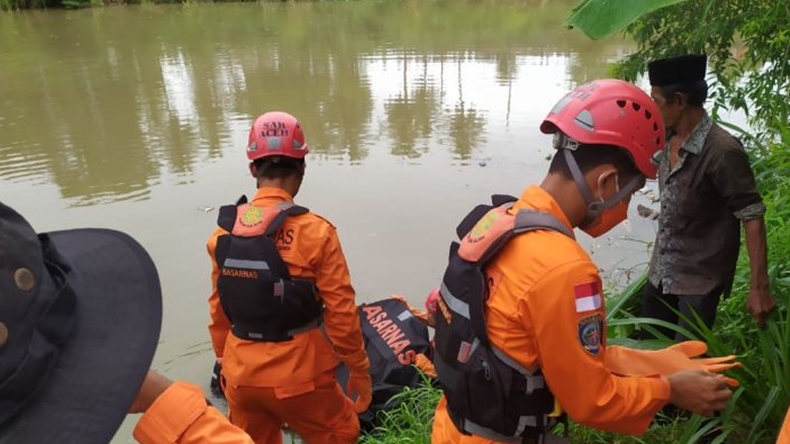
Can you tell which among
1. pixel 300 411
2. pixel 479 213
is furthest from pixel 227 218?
→ pixel 479 213

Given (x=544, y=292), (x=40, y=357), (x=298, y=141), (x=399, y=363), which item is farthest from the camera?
(x=399, y=363)

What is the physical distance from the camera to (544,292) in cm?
157

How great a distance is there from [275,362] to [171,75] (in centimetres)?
1275

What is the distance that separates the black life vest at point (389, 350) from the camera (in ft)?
11.6

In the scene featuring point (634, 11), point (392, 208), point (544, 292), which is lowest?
point (392, 208)

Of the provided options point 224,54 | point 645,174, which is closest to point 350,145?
point 645,174

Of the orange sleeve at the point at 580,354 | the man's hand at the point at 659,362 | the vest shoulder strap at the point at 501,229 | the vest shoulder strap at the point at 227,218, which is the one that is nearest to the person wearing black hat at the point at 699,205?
the man's hand at the point at 659,362

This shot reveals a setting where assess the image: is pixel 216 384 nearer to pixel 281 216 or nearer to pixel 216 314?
pixel 216 314

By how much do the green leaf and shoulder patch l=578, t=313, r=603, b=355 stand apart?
134 centimetres

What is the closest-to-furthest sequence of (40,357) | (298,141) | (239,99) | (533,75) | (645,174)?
(40,357) → (645,174) → (298,141) → (239,99) → (533,75)

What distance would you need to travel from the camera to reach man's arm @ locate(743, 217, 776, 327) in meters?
2.64

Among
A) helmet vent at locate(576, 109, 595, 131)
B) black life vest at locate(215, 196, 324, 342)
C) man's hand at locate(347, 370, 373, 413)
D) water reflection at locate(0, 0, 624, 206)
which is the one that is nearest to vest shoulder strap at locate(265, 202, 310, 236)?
black life vest at locate(215, 196, 324, 342)

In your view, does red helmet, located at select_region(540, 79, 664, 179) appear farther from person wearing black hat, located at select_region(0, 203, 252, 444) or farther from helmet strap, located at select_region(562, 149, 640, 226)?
person wearing black hat, located at select_region(0, 203, 252, 444)

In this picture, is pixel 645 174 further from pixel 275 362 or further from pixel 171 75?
pixel 171 75
